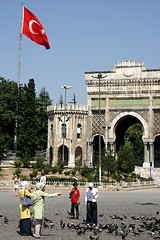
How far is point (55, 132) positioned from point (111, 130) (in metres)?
9.19

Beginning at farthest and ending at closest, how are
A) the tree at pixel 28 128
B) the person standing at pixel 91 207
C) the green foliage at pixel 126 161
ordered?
the tree at pixel 28 128 → the green foliage at pixel 126 161 → the person standing at pixel 91 207

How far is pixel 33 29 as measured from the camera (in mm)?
30422

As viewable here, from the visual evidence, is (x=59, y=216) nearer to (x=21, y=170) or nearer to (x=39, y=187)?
(x=39, y=187)

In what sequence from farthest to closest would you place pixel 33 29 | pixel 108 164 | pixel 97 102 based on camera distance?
pixel 97 102, pixel 108 164, pixel 33 29

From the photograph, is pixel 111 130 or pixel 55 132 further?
pixel 55 132

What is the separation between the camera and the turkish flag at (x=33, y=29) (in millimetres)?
30078

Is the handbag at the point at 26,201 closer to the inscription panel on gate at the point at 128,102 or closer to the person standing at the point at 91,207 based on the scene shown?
the person standing at the point at 91,207

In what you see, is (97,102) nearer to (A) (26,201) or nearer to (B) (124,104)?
(B) (124,104)

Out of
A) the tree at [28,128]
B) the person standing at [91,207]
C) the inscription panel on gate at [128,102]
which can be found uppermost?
the inscription panel on gate at [128,102]

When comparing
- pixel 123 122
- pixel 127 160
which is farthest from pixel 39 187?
pixel 123 122

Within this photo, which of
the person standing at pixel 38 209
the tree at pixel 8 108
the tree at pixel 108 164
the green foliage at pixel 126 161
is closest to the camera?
the person standing at pixel 38 209

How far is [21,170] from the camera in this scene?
39.1 m

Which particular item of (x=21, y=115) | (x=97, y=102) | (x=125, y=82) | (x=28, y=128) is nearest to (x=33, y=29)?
(x=97, y=102)

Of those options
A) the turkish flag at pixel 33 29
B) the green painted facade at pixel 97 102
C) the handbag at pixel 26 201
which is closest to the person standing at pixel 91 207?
the handbag at pixel 26 201
